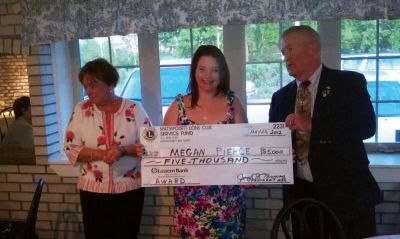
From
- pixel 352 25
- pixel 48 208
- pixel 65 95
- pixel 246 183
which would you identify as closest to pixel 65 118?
pixel 65 95

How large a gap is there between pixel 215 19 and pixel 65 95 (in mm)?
1360

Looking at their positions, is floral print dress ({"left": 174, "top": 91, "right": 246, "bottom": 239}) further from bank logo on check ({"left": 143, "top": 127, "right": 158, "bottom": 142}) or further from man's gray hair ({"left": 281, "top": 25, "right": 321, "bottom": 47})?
man's gray hair ({"left": 281, "top": 25, "right": 321, "bottom": 47})

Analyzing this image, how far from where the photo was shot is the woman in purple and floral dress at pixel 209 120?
6.83 ft

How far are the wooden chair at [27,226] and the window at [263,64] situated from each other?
1.48 meters

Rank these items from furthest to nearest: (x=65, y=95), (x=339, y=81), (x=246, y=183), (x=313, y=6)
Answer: (x=65, y=95) → (x=313, y=6) → (x=246, y=183) → (x=339, y=81)

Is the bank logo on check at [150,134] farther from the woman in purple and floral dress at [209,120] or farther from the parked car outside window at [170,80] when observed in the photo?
the parked car outside window at [170,80]

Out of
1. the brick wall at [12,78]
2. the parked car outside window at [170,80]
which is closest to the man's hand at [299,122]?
the parked car outside window at [170,80]

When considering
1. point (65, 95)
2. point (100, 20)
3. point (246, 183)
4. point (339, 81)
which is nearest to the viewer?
point (339, 81)

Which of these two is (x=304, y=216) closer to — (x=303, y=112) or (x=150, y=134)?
(x=303, y=112)

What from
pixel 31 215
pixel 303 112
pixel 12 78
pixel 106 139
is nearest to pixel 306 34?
pixel 303 112

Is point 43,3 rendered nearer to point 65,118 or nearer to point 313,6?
point 65,118

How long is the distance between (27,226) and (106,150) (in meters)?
0.67

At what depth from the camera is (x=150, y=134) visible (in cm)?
209

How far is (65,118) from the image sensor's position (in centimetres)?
306
